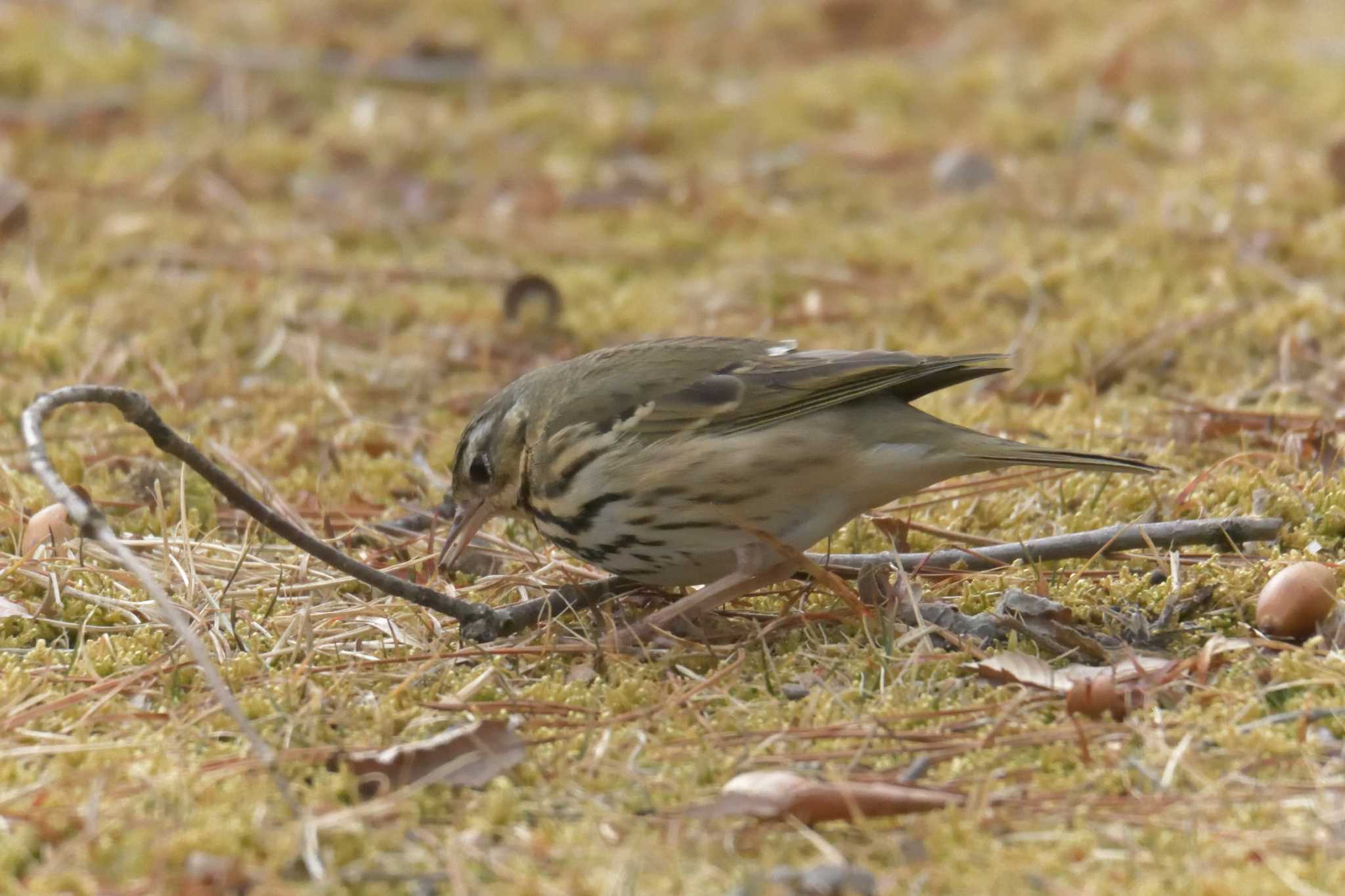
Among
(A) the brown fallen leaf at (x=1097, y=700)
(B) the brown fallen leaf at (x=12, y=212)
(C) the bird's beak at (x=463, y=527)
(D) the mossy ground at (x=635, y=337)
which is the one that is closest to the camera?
(D) the mossy ground at (x=635, y=337)

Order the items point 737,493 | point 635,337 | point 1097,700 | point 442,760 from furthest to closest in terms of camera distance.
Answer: point 635,337 < point 737,493 < point 1097,700 < point 442,760

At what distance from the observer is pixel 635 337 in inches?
257

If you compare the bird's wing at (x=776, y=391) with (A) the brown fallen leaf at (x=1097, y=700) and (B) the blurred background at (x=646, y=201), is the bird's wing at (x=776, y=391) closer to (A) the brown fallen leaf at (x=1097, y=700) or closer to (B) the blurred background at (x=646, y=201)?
(A) the brown fallen leaf at (x=1097, y=700)

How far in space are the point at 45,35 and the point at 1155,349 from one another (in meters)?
7.00

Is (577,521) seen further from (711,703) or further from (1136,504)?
(1136,504)

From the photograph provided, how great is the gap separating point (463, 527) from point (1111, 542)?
5.32ft

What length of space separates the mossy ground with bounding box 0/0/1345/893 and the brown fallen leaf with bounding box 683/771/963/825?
1.4 inches

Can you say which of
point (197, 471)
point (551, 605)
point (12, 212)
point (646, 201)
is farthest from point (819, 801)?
point (12, 212)

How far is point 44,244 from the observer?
7.42 meters

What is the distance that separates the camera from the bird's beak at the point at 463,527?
4.24 metres

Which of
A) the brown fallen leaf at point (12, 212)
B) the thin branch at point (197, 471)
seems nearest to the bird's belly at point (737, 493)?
the thin branch at point (197, 471)

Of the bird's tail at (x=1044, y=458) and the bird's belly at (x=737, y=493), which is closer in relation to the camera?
the bird's tail at (x=1044, y=458)

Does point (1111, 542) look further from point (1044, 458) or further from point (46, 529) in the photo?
point (46, 529)

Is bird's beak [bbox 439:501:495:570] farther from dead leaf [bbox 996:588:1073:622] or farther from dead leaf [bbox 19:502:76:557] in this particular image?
dead leaf [bbox 996:588:1073:622]
